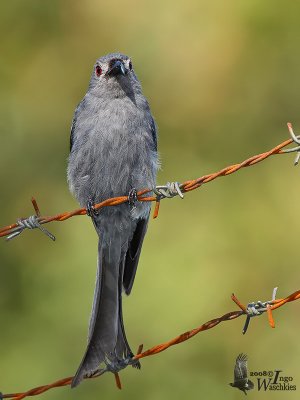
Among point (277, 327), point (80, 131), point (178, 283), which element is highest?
point (80, 131)

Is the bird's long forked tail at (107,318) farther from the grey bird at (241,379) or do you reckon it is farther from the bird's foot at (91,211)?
the grey bird at (241,379)

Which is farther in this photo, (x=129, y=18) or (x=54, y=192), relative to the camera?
(x=129, y=18)

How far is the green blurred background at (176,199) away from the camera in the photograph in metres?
9.99

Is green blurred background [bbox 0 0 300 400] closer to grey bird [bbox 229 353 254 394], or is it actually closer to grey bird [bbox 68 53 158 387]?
grey bird [bbox 229 353 254 394]

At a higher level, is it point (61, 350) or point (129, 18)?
point (129, 18)

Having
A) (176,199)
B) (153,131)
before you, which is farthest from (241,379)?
(176,199)

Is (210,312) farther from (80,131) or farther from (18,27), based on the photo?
(18,27)

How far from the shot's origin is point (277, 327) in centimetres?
1003

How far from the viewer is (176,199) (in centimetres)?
1117

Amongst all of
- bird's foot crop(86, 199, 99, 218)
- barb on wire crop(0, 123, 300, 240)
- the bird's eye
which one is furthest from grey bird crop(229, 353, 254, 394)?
the bird's eye

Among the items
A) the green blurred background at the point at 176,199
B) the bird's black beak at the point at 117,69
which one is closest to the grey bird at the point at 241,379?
the green blurred background at the point at 176,199

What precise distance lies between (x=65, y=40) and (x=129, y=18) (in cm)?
87

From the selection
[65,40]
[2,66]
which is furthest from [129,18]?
[2,66]

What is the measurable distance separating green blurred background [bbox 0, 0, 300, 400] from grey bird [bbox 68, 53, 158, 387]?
2367mm
